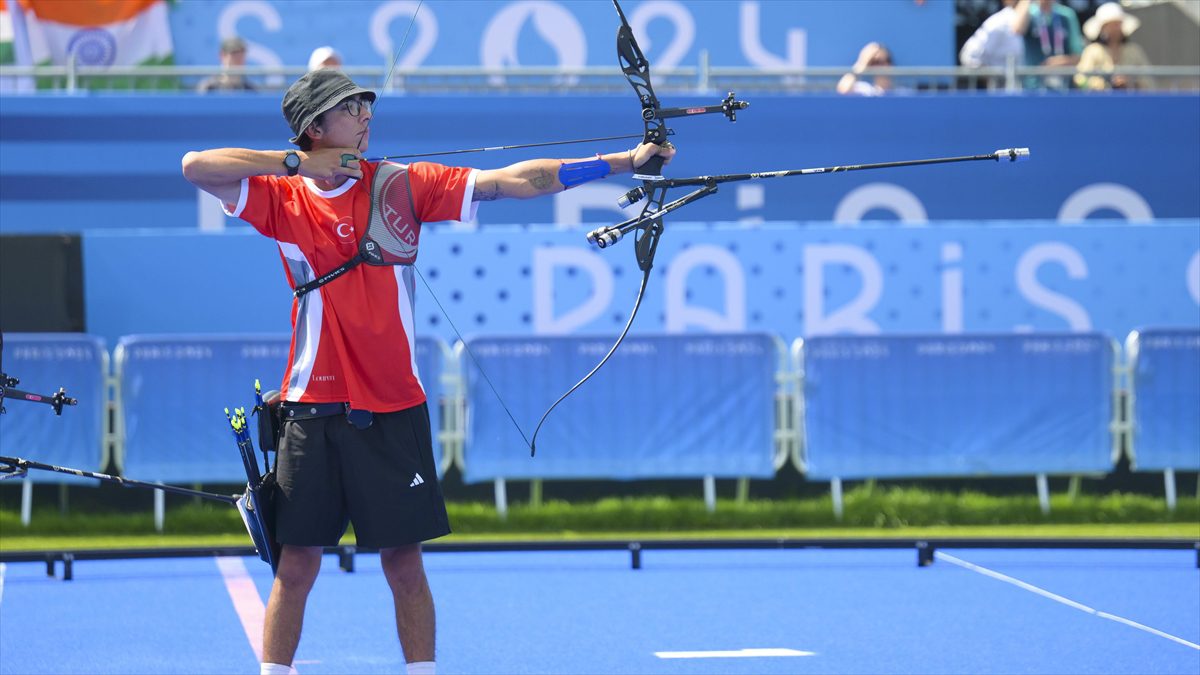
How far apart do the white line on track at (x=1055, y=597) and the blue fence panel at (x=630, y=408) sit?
5.12 feet

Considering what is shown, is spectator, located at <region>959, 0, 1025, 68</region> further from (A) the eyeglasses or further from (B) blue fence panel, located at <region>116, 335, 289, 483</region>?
Result: (A) the eyeglasses

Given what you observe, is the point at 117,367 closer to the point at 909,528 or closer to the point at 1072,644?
the point at 909,528

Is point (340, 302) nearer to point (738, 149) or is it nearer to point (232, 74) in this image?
point (738, 149)

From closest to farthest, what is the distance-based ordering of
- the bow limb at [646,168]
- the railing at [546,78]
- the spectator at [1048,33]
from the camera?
the bow limb at [646,168] < the railing at [546,78] < the spectator at [1048,33]

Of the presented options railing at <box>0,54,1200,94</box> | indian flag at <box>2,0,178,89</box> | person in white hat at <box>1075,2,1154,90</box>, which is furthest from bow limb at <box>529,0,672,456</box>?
person in white hat at <box>1075,2,1154,90</box>

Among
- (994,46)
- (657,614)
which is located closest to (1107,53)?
(994,46)

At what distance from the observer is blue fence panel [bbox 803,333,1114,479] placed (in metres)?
9.73

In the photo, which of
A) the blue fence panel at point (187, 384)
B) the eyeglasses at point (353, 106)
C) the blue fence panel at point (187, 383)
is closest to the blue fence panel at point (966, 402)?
the blue fence panel at point (187, 384)

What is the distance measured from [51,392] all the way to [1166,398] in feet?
22.8

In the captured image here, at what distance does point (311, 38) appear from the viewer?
40.2ft

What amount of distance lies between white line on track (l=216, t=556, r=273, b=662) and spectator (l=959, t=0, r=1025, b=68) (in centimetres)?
705

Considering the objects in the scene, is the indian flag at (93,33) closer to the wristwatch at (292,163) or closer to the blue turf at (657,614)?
the blue turf at (657,614)

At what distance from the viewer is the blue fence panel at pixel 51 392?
9.24 m

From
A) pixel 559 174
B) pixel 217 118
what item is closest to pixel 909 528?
pixel 217 118
